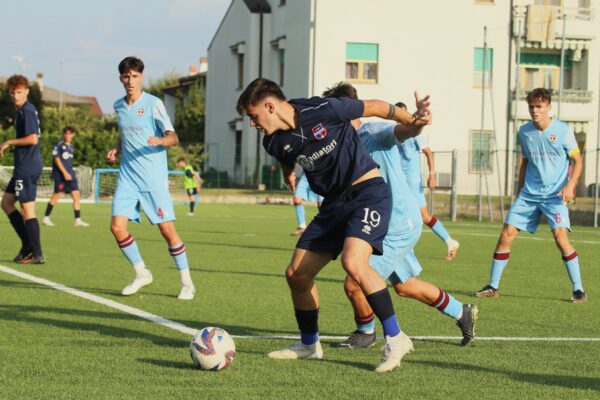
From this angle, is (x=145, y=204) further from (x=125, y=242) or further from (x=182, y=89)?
(x=182, y=89)

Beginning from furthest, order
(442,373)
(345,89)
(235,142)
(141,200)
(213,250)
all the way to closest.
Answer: (235,142) → (213,250) → (141,200) → (345,89) → (442,373)

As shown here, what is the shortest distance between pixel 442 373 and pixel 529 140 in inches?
202

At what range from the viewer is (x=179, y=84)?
70.5m

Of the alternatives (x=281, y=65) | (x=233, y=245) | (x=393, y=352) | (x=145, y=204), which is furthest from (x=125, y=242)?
(x=281, y=65)

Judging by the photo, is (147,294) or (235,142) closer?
(147,294)

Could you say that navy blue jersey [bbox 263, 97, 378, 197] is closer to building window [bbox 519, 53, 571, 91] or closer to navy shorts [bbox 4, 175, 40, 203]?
navy shorts [bbox 4, 175, 40, 203]

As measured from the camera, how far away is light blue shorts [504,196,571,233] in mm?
10656

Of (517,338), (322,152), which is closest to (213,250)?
(517,338)

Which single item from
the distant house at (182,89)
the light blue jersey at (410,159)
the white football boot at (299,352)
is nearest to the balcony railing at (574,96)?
the distant house at (182,89)

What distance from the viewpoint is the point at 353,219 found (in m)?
6.27

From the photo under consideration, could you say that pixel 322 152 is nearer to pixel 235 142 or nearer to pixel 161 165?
pixel 161 165

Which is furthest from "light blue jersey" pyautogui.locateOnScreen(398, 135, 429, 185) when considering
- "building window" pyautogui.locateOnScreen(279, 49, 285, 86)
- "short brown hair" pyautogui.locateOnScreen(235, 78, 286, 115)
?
"building window" pyautogui.locateOnScreen(279, 49, 285, 86)

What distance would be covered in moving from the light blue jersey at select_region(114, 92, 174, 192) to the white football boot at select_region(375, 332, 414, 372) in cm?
448

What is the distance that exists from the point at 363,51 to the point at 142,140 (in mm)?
36067
